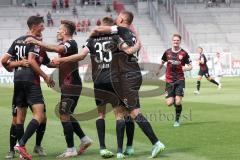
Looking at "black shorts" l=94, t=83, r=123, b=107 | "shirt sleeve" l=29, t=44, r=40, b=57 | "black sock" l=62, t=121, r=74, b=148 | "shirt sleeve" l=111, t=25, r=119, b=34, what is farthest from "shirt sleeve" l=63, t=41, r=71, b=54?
"black sock" l=62, t=121, r=74, b=148

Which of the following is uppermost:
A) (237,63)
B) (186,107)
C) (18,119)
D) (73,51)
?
(73,51)

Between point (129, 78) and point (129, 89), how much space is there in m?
0.20

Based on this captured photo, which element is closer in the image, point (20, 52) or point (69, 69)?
point (20, 52)

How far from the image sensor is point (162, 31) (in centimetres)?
6062

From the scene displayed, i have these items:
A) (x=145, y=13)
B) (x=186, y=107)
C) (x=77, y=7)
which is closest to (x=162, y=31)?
(x=145, y=13)

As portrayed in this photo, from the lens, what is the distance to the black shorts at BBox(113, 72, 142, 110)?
10672 mm

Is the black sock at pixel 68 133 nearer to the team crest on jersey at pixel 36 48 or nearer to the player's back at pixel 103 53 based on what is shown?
the player's back at pixel 103 53

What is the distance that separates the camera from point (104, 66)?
35.0ft

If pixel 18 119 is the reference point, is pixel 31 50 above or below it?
above

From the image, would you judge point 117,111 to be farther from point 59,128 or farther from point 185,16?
point 185,16

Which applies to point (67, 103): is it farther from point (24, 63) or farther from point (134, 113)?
point (134, 113)

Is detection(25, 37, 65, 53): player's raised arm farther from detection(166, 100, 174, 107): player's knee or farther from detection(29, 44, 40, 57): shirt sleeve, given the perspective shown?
detection(166, 100, 174, 107): player's knee

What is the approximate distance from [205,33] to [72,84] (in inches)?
2076

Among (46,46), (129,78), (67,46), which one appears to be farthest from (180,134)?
(46,46)
